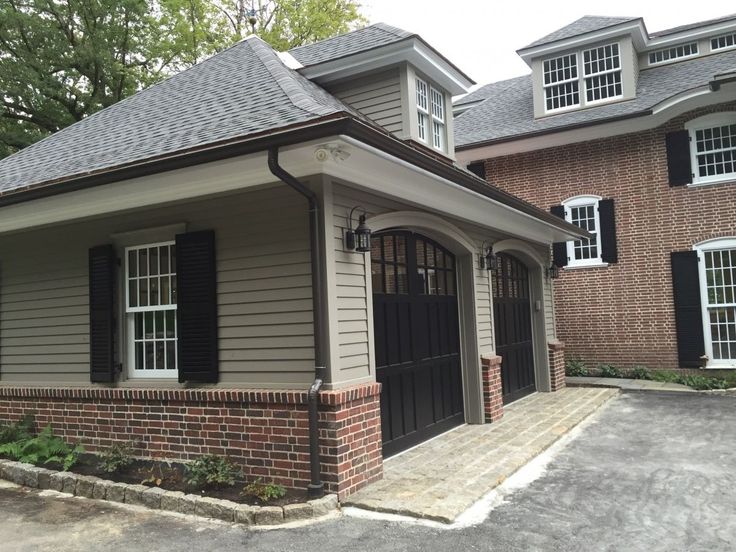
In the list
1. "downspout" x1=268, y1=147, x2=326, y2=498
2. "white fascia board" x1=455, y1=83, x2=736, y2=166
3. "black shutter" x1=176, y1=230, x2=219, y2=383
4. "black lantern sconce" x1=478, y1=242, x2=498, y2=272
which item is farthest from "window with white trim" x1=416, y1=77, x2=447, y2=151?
"white fascia board" x1=455, y1=83, x2=736, y2=166

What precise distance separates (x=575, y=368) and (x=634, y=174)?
4.40m

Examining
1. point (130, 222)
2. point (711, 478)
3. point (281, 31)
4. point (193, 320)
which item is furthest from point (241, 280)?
point (281, 31)

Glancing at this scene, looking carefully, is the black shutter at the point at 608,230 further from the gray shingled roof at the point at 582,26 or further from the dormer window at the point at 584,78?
the gray shingled roof at the point at 582,26

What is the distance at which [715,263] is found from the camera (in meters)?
11.7

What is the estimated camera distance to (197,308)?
566 centimetres

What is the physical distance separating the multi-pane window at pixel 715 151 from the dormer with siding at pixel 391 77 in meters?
6.06

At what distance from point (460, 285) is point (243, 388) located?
365 cm

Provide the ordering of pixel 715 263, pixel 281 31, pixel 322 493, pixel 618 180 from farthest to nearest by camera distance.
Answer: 1. pixel 281 31
2. pixel 618 180
3. pixel 715 263
4. pixel 322 493

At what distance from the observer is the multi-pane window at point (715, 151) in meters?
11.5

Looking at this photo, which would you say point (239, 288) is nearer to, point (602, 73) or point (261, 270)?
point (261, 270)

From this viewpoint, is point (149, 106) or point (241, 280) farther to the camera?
point (149, 106)

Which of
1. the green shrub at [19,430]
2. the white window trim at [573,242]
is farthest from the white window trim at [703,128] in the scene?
the green shrub at [19,430]

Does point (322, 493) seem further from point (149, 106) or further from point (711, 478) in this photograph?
point (149, 106)

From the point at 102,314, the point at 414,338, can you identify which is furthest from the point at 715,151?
the point at 102,314
